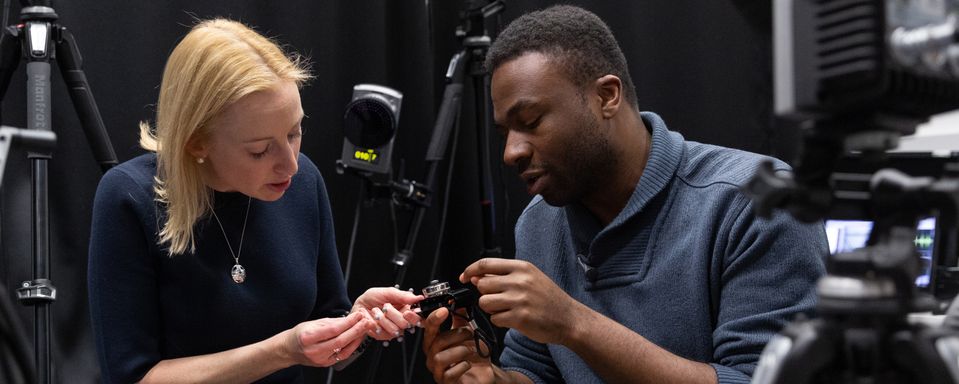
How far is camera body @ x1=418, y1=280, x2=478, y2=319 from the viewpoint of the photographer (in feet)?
4.75

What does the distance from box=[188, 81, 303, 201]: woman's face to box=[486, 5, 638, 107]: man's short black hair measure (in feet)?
1.25

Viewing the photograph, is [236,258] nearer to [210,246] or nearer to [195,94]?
[210,246]

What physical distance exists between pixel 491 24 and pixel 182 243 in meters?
1.64

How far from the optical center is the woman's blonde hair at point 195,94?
1.60 m

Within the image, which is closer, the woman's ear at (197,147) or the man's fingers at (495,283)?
the man's fingers at (495,283)

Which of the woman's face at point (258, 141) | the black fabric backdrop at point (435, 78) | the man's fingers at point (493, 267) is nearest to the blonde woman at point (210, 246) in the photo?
the woman's face at point (258, 141)

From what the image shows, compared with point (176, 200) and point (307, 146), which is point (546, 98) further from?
point (307, 146)

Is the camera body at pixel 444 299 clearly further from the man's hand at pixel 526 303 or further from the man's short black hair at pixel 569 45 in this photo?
the man's short black hair at pixel 569 45

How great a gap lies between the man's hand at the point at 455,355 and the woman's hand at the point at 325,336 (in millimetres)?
107

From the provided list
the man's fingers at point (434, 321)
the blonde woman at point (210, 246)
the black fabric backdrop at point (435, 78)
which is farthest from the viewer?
the black fabric backdrop at point (435, 78)

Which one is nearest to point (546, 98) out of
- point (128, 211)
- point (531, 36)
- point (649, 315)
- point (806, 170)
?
point (531, 36)

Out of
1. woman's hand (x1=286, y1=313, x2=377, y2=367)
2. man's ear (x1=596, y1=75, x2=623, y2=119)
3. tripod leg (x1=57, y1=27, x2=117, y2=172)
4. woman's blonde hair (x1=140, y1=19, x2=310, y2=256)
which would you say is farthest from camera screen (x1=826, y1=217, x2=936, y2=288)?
tripod leg (x1=57, y1=27, x2=117, y2=172)

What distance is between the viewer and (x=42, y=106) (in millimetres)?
1835

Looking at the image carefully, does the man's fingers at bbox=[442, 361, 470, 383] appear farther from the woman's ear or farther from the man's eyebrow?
the woman's ear
